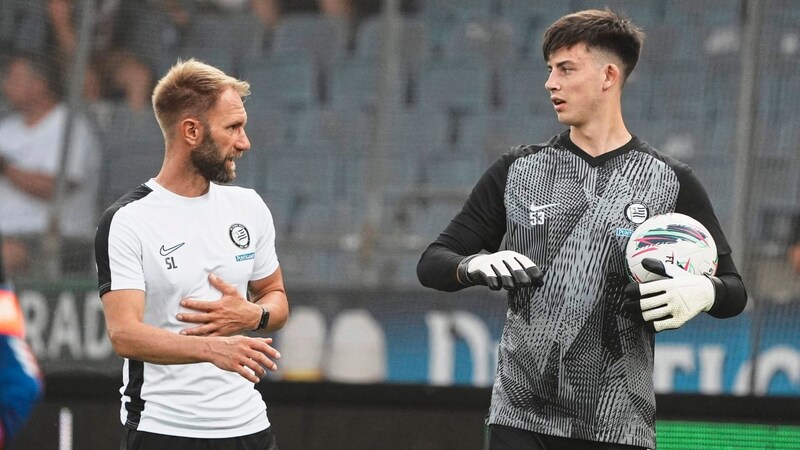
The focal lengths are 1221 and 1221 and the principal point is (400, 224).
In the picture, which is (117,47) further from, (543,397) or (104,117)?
(543,397)

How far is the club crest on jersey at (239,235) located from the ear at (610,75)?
134cm

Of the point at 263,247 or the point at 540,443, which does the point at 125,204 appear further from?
the point at 540,443

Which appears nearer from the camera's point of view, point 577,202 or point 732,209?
point 577,202

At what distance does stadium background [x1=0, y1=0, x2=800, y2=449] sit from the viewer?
6.94 m

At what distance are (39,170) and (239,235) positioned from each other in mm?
3877

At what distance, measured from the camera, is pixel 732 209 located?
6969mm

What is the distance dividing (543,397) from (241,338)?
1.00 meters

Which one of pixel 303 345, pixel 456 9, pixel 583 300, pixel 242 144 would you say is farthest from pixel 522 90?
pixel 583 300

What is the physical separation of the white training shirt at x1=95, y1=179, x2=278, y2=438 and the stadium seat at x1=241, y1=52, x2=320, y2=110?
3.38 meters

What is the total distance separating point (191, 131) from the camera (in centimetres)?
429

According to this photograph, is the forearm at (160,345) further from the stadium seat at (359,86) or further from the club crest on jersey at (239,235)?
the stadium seat at (359,86)

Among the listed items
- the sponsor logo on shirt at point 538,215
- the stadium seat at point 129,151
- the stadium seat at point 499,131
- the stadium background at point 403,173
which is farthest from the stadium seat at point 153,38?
the sponsor logo on shirt at point 538,215

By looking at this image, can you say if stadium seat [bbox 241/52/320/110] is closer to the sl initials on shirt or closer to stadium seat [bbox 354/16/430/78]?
stadium seat [bbox 354/16/430/78]

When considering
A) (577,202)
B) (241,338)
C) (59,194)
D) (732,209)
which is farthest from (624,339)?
(59,194)
